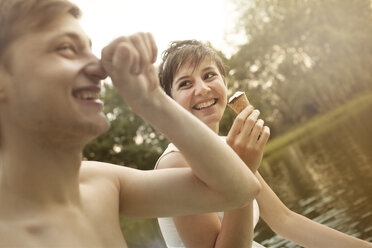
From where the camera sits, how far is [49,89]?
1.52m

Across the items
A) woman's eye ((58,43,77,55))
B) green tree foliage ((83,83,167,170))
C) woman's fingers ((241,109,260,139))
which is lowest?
green tree foliage ((83,83,167,170))

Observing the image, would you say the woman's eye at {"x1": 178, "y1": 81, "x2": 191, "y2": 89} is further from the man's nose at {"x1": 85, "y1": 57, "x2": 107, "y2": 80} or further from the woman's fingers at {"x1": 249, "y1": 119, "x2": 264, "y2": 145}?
the man's nose at {"x1": 85, "y1": 57, "x2": 107, "y2": 80}

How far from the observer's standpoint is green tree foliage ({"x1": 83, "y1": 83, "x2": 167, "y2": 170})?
39000 millimetres

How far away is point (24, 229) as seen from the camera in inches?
58.6

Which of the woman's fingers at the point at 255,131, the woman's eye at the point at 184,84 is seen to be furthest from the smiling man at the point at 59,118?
the woman's eye at the point at 184,84

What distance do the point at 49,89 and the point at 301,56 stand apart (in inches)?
1651

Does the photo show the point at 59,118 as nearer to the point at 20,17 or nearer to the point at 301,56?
the point at 20,17

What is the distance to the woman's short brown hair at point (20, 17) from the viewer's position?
1.57 metres

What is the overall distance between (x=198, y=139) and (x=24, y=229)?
2.27ft

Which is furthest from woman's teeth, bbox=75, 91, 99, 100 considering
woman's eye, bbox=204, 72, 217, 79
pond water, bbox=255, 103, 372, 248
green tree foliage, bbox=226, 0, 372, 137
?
green tree foliage, bbox=226, 0, 372, 137

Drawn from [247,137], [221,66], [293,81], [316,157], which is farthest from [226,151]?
[293,81]

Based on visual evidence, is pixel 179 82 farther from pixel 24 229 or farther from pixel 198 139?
pixel 24 229

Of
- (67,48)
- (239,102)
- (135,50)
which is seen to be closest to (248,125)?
(239,102)

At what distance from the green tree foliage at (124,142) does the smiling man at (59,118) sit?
3735cm
